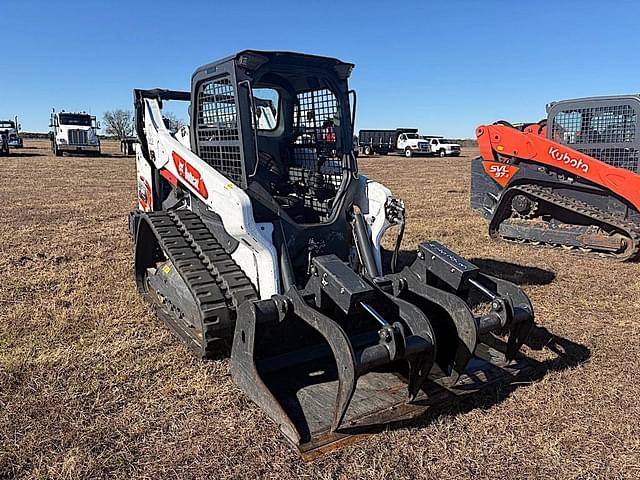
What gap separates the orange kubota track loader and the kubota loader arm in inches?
0.5

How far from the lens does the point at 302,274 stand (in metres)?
4.38

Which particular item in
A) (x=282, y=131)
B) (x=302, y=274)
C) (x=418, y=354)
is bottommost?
(x=418, y=354)

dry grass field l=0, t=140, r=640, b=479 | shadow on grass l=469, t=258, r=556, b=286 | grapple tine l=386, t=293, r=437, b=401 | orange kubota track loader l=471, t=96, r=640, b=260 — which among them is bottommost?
dry grass field l=0, t=140, r=640, b=479

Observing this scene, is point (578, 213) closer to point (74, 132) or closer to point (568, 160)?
point (568, 160)

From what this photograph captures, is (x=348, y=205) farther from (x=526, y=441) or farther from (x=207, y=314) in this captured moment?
(x=526, y=441)

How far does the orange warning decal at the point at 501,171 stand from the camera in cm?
882

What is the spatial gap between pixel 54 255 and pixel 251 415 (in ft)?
16.5

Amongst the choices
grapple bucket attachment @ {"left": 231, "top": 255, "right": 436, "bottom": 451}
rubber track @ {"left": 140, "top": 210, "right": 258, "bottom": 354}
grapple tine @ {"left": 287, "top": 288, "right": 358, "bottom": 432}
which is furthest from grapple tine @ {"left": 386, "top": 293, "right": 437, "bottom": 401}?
rubber track @ {"left": 140, "top": 210, "right": 258, "bottom": 354}

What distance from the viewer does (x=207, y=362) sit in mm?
4051

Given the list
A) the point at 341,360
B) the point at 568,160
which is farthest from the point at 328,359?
the point at 568,160

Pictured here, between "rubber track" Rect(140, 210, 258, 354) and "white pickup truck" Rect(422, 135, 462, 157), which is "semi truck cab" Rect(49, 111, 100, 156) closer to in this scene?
"white pickup truck" Rect(422, 135, 462, 157)

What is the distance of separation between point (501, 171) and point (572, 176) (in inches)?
44.2

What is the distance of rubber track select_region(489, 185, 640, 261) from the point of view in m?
7.41

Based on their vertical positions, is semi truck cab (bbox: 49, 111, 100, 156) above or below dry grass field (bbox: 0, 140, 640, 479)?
above
